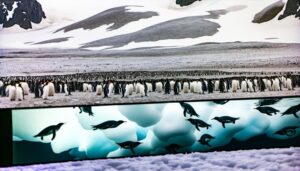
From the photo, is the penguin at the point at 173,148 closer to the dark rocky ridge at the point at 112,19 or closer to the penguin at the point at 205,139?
the penguin at the point at 205,139

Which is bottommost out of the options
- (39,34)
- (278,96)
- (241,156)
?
(241,156)

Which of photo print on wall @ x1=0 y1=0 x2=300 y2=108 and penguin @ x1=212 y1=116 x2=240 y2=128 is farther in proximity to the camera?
penguin @ x1=212 y1=116 x2=240 y2=128

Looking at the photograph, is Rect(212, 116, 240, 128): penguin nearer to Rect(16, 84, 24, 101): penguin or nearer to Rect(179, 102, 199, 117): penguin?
Rect(179, 102, 199, 117): penguin

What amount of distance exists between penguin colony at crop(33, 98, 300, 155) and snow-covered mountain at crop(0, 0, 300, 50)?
0.39 m

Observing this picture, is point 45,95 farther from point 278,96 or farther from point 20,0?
point 278,96

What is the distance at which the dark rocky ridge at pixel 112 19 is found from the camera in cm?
229

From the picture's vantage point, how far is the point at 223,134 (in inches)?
97.0

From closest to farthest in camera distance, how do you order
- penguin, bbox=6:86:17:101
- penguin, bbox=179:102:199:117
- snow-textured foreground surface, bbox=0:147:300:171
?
1. penguin, bbox=6:86:17:101
2. snow-textured foreground surface, bbox=0:147:300:171
3. penguin, bbox=179:102:199:117

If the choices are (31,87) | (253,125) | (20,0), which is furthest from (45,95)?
(253,125)

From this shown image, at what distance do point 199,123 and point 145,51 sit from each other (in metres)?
0.56

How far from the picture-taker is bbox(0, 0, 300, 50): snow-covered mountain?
2.25m

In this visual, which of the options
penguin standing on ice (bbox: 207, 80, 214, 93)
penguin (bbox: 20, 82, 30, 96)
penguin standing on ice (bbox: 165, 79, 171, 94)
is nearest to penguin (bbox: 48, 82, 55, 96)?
penguin (bbox: 20, 82, 30, 96)

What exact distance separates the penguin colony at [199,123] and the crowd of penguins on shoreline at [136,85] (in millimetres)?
95

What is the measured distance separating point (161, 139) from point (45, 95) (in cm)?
74
